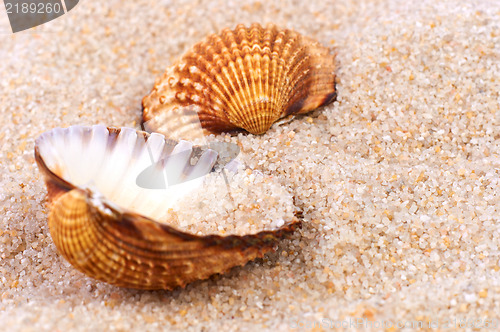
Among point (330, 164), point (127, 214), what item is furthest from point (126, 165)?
point (330, 164)

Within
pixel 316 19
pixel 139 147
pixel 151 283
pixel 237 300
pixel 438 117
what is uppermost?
pixel 316 19

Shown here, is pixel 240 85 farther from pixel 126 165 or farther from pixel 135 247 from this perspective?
pixel 135 247

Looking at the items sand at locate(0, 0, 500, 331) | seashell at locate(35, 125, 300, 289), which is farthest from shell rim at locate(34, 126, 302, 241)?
sand at locate(0, 0, 500, 331)

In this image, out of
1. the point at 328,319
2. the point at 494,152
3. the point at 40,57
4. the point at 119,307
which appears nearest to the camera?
the point at 328,319

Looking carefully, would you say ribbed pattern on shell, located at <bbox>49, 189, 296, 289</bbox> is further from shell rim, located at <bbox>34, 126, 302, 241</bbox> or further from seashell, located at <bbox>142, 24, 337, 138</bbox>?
seashell, located at <bbox>142, 24, 337, 138</bbox>

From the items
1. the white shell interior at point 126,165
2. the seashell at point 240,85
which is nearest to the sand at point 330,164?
the seashell at point 240,85

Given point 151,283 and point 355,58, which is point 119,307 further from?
point 355,58

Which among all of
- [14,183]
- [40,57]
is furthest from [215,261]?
[40,57]
